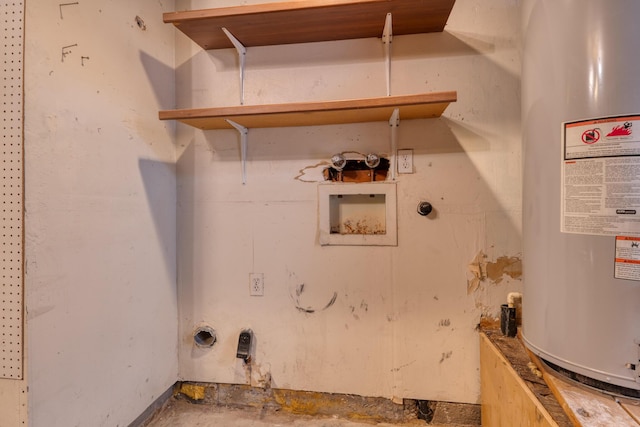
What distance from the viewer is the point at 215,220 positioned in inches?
58.6

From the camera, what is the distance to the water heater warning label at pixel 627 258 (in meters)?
0.68

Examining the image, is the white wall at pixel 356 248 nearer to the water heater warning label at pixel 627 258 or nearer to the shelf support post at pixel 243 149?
the shelf support post at pixel 243 149

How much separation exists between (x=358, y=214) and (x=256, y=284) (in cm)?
62

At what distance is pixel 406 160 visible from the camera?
1.34 metres

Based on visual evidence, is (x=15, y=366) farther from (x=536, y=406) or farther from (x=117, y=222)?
(x=536, y=406)

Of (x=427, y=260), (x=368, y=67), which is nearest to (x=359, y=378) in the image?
(x=427, y=260)

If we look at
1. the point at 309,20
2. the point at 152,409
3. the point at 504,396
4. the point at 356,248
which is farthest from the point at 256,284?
the point at 309,20

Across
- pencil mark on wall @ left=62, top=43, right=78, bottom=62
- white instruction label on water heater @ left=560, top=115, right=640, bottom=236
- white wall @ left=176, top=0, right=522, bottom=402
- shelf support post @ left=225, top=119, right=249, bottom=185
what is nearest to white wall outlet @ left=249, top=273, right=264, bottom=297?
white wall @ left=176, top=0, right=522, bottom=402

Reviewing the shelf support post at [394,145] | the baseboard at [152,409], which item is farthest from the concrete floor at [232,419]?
the shelf support post at [394,145]

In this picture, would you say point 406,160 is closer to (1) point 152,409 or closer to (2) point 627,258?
(2) point 627,258

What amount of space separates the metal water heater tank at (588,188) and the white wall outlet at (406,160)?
21.1 inches

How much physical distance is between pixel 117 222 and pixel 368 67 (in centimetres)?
130

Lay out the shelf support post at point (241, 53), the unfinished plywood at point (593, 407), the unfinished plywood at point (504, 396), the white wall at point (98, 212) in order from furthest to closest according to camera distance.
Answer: the shelf support post at point (241, 53), the white wall at point (98, 212), the unfinished plywood at point (504, 396), the unfinished plywood at point (593, 407)

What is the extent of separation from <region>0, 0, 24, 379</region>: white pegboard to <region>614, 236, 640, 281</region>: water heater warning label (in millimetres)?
1621
